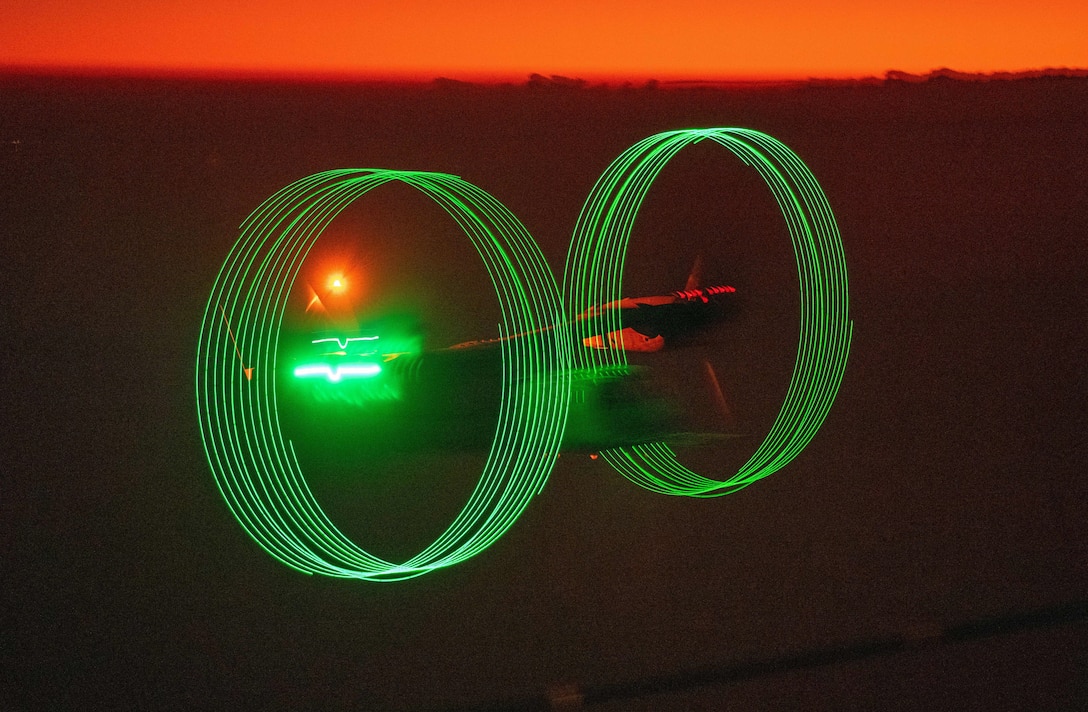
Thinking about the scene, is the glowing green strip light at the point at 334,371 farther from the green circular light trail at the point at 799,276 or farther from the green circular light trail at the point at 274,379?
the green circular light trail at the point at 799,276

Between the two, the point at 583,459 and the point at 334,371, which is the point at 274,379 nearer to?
the point at 334,371

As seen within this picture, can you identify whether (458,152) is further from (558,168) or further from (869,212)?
(869,212)

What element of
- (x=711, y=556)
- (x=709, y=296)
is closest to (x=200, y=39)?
(x=709, y=296)

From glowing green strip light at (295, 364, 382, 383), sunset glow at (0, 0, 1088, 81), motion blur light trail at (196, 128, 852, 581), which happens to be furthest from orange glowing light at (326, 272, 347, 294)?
sunset glow at (0, 0, 1088, 81)

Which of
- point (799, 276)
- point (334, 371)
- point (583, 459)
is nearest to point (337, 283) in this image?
point (334, 371)

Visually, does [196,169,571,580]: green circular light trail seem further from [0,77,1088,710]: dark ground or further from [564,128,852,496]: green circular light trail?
[564,128,852,496]: green circular light trail
